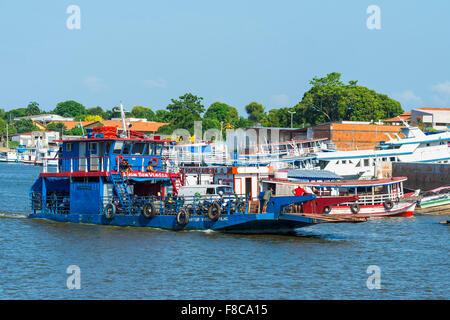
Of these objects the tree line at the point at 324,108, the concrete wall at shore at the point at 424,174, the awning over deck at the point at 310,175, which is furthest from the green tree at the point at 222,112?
the awning over deck at the point at 310,175

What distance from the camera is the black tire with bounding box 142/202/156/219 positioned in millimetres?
35625

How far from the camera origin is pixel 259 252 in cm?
3047

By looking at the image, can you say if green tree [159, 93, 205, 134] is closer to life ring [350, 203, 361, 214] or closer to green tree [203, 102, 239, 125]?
green tree [203, 102, 239, 125]

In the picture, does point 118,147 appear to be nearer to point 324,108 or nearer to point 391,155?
point 391,155

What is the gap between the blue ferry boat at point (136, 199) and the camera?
33562 mm

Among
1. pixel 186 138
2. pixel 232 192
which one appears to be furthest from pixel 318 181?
pixel 186 138

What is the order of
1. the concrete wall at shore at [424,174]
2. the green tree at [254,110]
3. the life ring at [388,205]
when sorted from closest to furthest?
the life ring at [388,205] < the concrete wall at shore at [424,174] < the green tree at [254,110]

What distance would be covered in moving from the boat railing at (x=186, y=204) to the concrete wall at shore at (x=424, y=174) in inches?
863

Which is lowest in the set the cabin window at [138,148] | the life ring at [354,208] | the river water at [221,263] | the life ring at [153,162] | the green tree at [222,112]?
the river water at [221,263]

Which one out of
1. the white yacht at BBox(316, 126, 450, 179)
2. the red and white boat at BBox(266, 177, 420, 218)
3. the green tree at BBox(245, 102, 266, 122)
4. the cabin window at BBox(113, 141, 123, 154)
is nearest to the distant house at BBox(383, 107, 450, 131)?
the white yacht at BBox(316, 126, 450, 179)

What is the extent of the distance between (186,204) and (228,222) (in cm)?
276

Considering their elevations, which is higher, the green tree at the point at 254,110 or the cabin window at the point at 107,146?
the green tree at the point at 254,110

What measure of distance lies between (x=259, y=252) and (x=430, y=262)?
717 centimetres

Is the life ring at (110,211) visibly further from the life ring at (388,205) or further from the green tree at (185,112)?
the green tree at (185,112)
